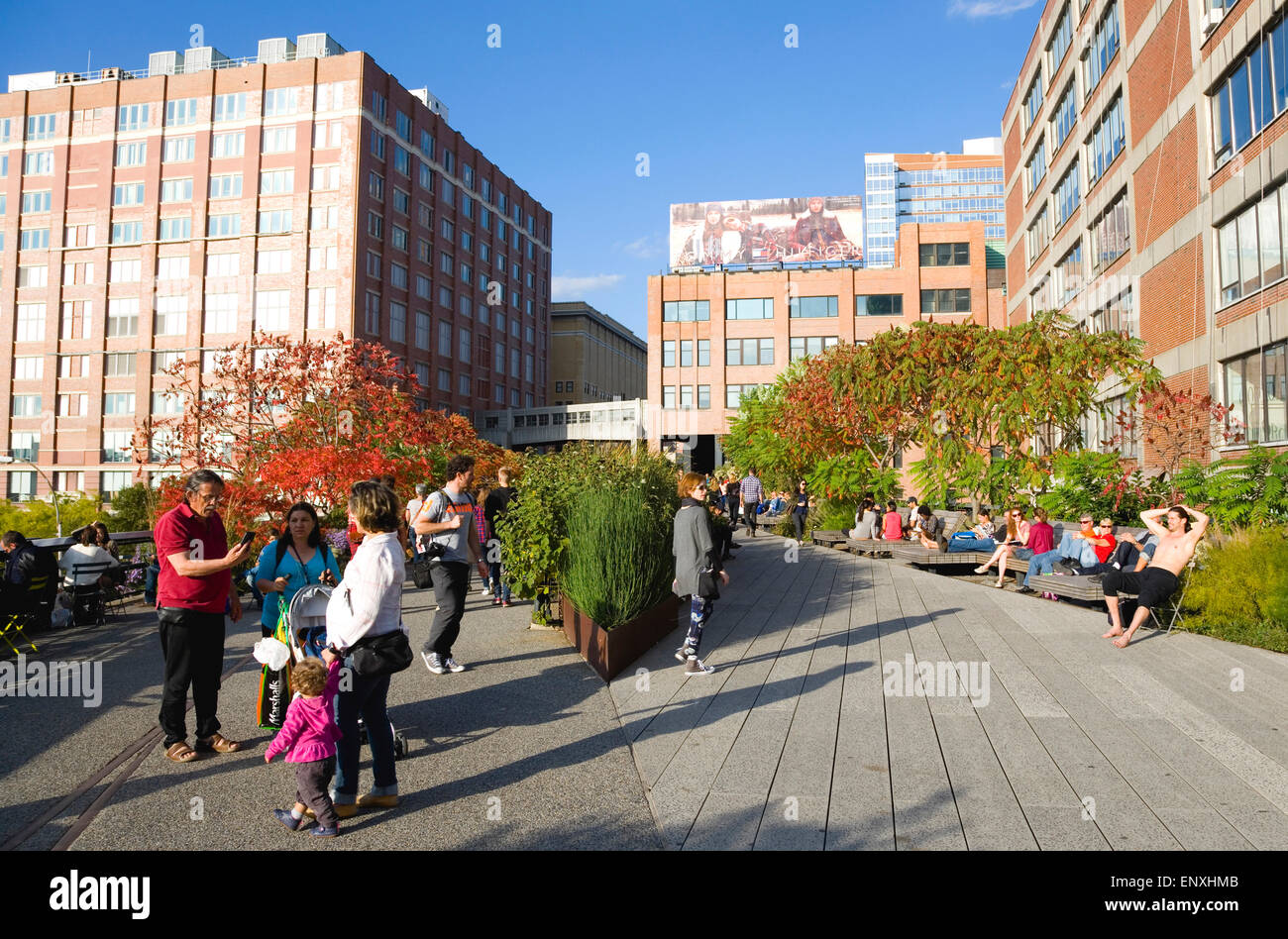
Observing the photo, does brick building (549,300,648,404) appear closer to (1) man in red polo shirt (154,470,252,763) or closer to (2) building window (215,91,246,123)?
(2) building window (215,91,246,123)

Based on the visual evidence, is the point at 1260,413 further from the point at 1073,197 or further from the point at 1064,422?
the point at 1073,197

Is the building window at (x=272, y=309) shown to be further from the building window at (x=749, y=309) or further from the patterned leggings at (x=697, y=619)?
the patterned leggings at (x=697, y=619)

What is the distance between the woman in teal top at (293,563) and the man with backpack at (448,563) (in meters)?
1.78

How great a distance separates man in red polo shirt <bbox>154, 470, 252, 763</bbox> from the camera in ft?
17.2

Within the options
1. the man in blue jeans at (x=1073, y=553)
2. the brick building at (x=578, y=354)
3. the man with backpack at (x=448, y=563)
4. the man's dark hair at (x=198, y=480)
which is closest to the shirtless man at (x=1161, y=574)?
the man in blue jeans at (x=1073, y=553)

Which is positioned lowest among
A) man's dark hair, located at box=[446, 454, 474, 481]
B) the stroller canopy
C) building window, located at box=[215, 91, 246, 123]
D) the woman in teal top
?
the stroller canopy

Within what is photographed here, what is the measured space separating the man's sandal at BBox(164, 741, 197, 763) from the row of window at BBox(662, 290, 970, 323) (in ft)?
197

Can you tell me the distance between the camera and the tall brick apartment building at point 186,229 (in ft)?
191

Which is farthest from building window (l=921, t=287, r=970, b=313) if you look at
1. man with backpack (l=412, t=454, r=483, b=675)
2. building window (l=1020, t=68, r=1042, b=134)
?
man with backpack (l=412, t=454, r=483, b=675)

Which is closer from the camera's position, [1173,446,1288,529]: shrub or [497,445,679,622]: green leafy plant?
[497,445,679,622]: green leafy plant

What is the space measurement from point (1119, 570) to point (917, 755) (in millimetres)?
5095

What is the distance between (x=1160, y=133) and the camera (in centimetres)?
2175

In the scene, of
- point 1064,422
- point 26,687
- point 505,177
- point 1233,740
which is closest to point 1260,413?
point 1064,422

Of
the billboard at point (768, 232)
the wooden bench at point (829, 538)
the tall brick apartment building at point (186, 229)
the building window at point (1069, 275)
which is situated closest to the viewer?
the wooden bench at point (829, 538)
